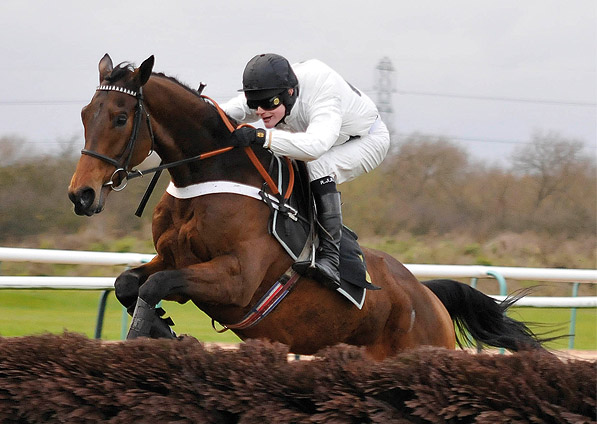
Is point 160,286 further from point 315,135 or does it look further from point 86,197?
point 315,135

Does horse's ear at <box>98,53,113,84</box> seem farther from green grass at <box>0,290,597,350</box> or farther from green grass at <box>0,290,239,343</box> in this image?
green grass at <box>0,290,239,343</box>

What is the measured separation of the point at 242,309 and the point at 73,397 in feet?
3.92

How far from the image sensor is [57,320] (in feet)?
25.9

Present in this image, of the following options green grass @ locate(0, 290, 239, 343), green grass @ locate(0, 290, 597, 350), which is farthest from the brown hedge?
green grass @ locate(0, 290, 239, 343)

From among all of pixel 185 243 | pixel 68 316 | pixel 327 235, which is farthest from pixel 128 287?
pixel 68 316

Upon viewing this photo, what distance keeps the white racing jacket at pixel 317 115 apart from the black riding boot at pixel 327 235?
0.68ft

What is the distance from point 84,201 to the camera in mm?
3240

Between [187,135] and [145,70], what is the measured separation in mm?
342

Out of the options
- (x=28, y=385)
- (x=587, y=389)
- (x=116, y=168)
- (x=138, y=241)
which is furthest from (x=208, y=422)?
(x=138, y=241)

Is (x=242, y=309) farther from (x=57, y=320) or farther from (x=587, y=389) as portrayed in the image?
(x=57, y=320)

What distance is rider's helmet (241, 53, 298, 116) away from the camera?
3604 millimetres

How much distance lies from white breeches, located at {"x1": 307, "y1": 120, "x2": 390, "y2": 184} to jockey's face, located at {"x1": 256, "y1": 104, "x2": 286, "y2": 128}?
26 cm

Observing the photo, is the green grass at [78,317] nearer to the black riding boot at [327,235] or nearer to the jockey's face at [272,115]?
the black riding boot at [327,235]

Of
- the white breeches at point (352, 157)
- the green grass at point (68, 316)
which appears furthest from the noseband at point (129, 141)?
the green grass at point (68, 316)
